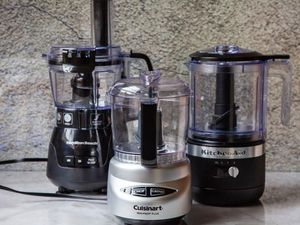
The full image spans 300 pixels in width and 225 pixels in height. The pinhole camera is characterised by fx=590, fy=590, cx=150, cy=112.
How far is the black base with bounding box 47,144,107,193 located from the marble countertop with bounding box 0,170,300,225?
0.09ft

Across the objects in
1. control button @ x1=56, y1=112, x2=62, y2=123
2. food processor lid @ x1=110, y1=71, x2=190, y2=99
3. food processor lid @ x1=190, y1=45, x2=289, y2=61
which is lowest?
control button @ x1=56, y1=112, x2=62, y2=123

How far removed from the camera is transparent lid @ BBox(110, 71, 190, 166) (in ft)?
2.81

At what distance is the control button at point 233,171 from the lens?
39.2 inches

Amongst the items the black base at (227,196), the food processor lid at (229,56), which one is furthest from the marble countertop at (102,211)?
the food processor lid at (229,56)

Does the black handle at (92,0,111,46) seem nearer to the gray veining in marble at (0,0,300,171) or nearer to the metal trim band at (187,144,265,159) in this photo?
the gray veining in marble at (0,0,300,171)

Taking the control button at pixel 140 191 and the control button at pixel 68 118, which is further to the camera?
the control button at pixel 68 118

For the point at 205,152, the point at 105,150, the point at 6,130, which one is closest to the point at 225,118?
the point at 205,152

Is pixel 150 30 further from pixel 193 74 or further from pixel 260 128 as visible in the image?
pixel 260 128

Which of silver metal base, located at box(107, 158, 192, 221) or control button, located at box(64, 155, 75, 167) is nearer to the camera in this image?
silver metal base, located at box(107, 158, 192, 221)

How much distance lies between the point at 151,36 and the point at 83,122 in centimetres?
28

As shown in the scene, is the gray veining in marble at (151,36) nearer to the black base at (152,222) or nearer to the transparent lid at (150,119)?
the transparent lid at (150,119)

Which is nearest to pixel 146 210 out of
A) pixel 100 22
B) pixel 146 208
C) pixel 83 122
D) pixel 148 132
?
pixel 146 208

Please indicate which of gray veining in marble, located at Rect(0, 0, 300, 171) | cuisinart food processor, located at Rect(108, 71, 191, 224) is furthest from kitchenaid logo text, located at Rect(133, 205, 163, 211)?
gray veining in marble, located at Rect(0, 0, 300, 171)

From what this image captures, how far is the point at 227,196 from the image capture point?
101 cm
